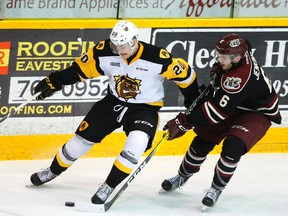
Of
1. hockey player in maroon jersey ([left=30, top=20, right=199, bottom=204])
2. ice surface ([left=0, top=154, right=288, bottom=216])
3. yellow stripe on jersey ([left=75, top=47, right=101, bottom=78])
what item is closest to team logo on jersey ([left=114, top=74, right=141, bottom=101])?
hockey player in maroon jersey ([left=30, top=20, right=199, bottom=204])

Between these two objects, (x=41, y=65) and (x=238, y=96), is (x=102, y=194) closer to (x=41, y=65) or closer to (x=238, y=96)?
(x=238, y=96)

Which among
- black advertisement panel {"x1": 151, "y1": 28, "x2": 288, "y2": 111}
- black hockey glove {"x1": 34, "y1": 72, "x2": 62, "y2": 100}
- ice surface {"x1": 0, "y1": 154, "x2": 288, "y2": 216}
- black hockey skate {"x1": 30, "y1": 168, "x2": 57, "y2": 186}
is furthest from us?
black advertisement panel {"x1": 151, "y1": 28, "x2": 288, "y2": 111}

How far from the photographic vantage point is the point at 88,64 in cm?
587

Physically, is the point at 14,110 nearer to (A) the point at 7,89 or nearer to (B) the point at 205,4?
(A) the point at 7,89

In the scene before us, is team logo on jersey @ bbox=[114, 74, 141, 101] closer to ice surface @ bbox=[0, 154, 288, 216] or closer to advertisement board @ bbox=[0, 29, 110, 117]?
ice surface @ bbox=[0, 154, 288, 216]

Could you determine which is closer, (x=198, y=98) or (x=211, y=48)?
(x=198, y=98)

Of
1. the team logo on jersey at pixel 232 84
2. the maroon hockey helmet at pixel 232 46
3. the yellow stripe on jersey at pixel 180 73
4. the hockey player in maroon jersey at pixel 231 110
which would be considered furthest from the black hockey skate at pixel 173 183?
the maroon hockey helmet at pixel 232 46

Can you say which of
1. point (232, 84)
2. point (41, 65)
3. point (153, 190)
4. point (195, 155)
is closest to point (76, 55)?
Result: point (41, 65)

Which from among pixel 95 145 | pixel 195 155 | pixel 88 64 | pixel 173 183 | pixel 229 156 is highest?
pixel 88 64

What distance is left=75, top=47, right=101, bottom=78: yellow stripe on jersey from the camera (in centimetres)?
585

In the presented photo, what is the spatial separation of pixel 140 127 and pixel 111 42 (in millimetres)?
531

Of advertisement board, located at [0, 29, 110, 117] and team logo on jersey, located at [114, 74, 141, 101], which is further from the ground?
team logo on jersey, located at [114, 74, 141, 101]

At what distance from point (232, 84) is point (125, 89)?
0.65 metres

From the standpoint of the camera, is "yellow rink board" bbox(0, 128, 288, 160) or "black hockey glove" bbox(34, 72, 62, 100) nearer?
"black hockey glove" bbox(34, 72, 62, 100)
